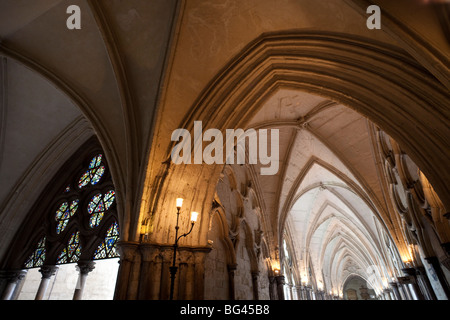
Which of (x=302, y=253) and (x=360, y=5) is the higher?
(x=302, y=253)

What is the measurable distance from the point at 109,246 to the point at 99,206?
4.93ft

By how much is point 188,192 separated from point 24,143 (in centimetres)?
677

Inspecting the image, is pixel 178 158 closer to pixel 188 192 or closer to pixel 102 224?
pixel 188 192

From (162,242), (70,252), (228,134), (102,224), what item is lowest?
(162,242)

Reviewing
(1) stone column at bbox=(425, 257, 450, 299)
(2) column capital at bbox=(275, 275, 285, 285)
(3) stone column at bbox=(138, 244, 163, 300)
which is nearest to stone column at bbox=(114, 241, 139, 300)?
(3) stone column at bbox=(138, 244, 163, 300)

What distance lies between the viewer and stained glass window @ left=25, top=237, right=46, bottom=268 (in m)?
8.32

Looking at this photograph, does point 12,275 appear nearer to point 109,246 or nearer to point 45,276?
point 45,276

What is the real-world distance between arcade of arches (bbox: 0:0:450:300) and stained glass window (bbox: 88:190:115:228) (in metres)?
0.05

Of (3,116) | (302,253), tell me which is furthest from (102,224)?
(302,253)

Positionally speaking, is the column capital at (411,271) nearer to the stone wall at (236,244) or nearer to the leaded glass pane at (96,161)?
the stone wall at (236,244)

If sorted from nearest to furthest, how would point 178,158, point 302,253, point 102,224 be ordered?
point 178,158, point 102,224, point 302,253

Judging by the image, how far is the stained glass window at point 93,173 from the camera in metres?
9.04

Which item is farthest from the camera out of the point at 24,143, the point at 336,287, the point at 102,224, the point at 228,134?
the point at 336,287

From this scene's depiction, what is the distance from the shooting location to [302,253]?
16.0 m
